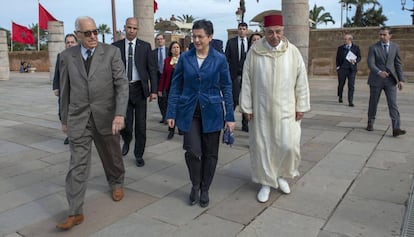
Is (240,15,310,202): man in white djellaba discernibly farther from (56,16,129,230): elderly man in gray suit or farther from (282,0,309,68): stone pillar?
(282,0,309,68): stone pillar

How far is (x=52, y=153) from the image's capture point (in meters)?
5.79

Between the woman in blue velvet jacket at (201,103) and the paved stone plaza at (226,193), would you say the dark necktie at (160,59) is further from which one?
the woman in blue velvet jacket at (201,103)

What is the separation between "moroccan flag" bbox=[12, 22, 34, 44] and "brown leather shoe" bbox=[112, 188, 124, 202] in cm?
2529

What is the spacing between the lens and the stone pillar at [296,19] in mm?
7855

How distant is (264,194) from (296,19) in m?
5.16

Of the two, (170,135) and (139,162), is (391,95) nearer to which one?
Result: (170,135)

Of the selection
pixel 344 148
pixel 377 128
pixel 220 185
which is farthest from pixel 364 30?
pixel 220 185

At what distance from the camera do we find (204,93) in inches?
139

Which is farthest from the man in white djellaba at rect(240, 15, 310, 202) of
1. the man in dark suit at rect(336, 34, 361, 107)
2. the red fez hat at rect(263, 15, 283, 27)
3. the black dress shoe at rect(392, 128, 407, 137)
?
the man in dark suit at rect(336, 34, 361, 107)

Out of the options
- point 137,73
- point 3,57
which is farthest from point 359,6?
point 137,73

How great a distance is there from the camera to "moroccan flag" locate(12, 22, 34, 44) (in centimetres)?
2555

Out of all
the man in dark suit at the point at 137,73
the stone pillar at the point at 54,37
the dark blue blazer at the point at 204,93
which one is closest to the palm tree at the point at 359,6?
the stone pillar at the point at 54,37

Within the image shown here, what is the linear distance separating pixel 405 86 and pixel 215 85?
523 inches

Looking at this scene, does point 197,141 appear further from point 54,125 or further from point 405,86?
point 405,86
